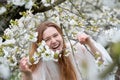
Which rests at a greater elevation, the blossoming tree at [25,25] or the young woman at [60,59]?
the blossoming tree at [25,25]

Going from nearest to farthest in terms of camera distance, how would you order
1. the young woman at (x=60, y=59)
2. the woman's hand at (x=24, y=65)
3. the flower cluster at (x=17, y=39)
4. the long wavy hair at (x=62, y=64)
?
the woman's hand at (x=24, y=65), the flower cluster at (x=17, y=39), the young woman at (x=60, y=59), the long wavy hair at (x=62, y=64)

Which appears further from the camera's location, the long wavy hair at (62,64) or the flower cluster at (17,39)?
the long wavy hair at (62,64)

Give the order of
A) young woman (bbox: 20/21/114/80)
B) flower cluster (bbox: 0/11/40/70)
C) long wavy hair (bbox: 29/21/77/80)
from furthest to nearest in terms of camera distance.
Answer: long wavy hair (bbox: 29/21/77/80), young woman (bbox: 20/21/114/80), flower cluster (bbox: 0/11/40/70)

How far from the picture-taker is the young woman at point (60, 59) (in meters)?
2.77

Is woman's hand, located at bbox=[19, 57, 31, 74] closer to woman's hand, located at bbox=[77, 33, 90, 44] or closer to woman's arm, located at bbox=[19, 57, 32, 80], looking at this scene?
Answer: woman's arm, located at bbox=[19, 57, 32, 80]

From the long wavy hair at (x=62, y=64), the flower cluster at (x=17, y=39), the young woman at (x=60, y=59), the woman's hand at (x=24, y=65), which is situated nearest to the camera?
the woman's hand at (x=24, y=65)

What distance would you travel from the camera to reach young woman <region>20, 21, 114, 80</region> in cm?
277

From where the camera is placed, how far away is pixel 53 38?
111 inches

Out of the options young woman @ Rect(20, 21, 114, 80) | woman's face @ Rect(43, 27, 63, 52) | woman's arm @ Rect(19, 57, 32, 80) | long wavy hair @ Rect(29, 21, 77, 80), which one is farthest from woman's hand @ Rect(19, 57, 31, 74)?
long wavy hair @ Rect(29, 21, 77, 80)

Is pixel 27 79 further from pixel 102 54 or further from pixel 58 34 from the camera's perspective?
pixel 102 54

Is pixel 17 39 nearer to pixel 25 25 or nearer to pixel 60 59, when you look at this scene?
pixel 25 25

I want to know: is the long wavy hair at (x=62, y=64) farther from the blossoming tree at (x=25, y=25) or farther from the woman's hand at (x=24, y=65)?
the woman's hand at (x=24, y=65)

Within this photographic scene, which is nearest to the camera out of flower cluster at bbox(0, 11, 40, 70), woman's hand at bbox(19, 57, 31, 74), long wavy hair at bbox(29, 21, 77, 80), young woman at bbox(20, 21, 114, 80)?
woman's hand at bbox(19, 57, 31, 74)

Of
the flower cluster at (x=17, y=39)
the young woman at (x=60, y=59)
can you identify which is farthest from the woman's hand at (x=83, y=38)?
the flower cluster at (x=17, y=39)
